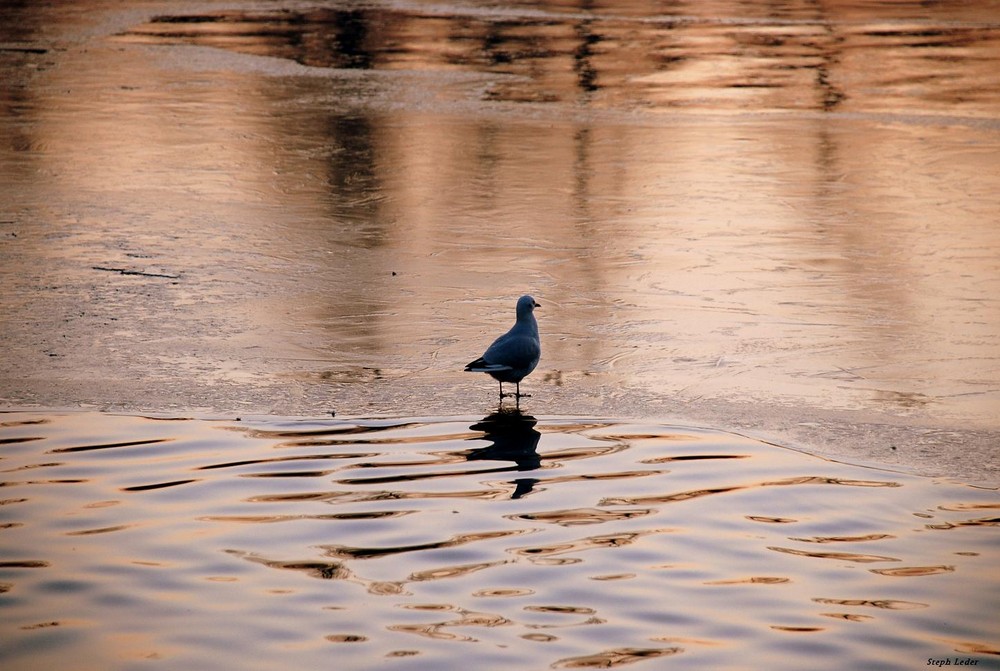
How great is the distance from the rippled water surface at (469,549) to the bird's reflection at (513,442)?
0.06 ft

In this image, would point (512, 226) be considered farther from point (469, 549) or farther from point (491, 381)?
point (469, 549)

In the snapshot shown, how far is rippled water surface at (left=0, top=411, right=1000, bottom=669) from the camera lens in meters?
4.85

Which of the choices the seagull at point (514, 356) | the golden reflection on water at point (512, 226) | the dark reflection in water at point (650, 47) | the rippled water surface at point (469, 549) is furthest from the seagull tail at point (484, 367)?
the dark reflection in water at point (650, 47)

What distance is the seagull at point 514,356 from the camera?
285 inches

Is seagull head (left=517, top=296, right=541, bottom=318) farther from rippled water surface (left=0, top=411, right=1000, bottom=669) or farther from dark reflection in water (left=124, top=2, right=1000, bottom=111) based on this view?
dark reflection in water (left=124, top=2, right=1000, bottom=111)

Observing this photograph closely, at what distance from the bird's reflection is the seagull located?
0.23m

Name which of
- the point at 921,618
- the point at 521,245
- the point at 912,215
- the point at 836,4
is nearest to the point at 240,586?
the point at 921,618

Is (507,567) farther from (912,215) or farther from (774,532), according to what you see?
(912,215)

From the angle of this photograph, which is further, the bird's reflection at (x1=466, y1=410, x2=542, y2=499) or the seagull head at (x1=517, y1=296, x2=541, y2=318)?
the seagull head at (x1=517, y1=296, x2=541, y2=318)

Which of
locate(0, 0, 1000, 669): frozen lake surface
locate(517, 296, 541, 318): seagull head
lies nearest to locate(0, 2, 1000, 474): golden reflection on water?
locate(0, 0, 1000, 669): frozen lake surface

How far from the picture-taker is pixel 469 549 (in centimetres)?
555

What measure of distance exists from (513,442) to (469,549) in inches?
50.6

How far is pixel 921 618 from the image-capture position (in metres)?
5.04

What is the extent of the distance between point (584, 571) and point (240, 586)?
1395 mm
